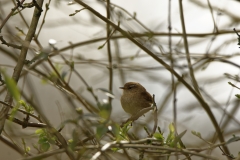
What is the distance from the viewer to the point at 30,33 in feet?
5.36

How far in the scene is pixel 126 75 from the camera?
3529mm

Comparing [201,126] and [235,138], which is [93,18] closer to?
[201,126]

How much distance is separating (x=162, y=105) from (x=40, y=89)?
57.9 inches

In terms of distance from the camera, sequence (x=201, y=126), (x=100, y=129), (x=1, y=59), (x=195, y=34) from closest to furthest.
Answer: (x=100, y=129) < (x=195, y=34) < (x=201, y=126) < (x=1, y=59)

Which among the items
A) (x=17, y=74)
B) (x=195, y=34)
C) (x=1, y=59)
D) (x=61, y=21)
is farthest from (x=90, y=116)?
(x=1, y=59)

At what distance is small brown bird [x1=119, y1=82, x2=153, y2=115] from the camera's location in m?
2.89

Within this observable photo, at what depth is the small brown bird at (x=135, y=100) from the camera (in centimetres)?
289

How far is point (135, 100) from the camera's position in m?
2.91

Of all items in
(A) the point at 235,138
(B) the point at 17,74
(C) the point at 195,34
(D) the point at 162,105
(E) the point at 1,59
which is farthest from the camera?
(E) the point at 1,59

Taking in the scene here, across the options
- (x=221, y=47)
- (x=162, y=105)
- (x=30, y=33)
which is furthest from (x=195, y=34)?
(x=30, y=33)

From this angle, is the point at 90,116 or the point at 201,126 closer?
the point at 90,116

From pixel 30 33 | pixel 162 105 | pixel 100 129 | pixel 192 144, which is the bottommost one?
pixel 192 144

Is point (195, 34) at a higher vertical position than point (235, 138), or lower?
higher

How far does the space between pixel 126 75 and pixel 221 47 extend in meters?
0.84
